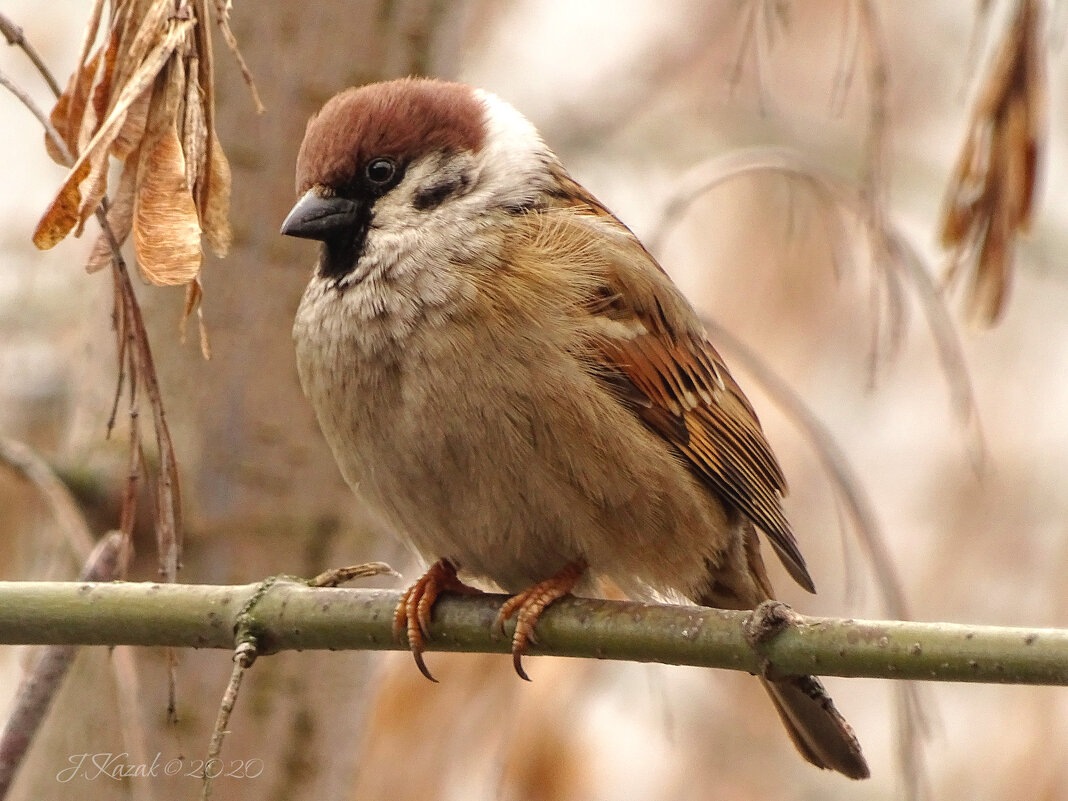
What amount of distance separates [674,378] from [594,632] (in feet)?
3.26

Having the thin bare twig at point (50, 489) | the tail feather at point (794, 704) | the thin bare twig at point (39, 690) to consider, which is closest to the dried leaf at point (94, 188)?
the thin bare twig at point (39, 690)

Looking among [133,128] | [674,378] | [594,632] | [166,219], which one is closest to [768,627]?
[594,632]

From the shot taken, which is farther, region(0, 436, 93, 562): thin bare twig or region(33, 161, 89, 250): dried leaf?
region(0, 436, 93, 562): thin bare twig

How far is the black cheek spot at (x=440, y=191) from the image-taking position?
3090 millimetres

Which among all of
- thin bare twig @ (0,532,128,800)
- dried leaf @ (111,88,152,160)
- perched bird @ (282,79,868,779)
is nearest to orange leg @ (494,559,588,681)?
perched bird @ (282,79,868,779)

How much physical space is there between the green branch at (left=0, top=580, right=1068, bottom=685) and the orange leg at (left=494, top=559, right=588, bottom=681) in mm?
51

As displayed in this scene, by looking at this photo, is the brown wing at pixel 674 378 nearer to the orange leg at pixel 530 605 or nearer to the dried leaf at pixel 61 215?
the orange leg at pixel 530 605

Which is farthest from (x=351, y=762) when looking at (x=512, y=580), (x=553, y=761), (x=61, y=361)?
(x=61, y=361)

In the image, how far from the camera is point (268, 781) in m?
3.03

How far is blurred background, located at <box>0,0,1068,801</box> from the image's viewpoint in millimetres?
3035

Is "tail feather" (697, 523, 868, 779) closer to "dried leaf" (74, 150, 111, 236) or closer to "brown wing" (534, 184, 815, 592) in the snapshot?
"brown wing" (534, 184, 815, 592)

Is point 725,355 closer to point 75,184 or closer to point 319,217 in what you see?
point 319,217

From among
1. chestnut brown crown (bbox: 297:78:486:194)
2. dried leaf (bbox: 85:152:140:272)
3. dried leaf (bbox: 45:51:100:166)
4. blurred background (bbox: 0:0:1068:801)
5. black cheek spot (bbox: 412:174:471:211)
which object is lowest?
blurred background (bbox: 0:0:1068:801)

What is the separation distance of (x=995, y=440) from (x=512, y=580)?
312cm
